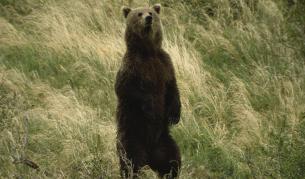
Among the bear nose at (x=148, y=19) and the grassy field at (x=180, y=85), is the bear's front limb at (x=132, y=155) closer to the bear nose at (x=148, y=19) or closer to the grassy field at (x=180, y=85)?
the grassy field at (x=180, y=85)

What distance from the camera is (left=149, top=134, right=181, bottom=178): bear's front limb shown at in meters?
6.60

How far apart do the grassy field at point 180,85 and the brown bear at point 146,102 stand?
256 mm

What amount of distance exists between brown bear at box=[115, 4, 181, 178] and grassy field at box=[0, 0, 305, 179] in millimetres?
256

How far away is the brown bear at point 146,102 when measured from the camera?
6.38 metres

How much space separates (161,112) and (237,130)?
6.19ft

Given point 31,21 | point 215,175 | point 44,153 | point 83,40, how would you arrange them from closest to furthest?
point 215,175 → point 44,153 → point 83,40 → point 31,21

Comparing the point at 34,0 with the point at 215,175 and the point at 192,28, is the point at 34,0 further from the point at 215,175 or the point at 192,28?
the point at 215,175

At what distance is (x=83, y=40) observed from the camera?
10523 mm

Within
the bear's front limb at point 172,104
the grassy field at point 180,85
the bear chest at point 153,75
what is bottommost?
the grassy field at point 180,85

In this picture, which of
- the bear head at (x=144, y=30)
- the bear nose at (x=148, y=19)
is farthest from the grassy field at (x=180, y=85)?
the bear nose at (x=148, y=19)

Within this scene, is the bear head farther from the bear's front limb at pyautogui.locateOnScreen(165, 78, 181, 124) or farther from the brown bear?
the bear's front limb at pyautogui.locateOnScreen(165, 78, 181, 124)

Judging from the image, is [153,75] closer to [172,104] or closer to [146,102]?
[146,102]

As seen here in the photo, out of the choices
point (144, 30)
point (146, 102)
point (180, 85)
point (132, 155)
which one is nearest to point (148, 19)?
point (144, 30)

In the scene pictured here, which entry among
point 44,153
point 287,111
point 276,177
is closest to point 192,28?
point 287,111
